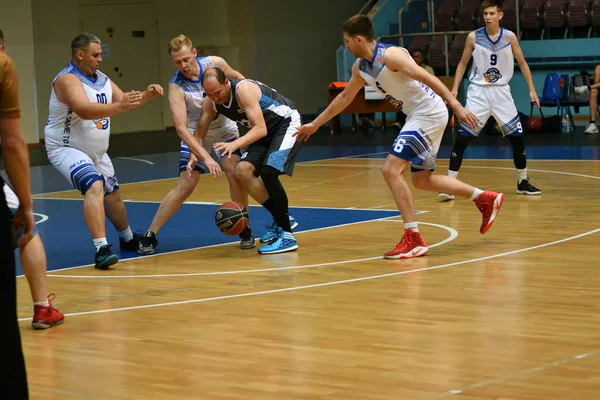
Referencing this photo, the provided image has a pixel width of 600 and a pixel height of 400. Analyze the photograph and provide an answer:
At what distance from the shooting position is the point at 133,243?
8.66 metres

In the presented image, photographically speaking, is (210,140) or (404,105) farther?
(210,140)

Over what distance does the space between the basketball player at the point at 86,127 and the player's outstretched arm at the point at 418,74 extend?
163 centimetres

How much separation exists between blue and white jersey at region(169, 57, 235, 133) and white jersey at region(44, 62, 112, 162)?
0.61 meters

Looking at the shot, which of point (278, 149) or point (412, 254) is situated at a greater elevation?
point (278, 149)

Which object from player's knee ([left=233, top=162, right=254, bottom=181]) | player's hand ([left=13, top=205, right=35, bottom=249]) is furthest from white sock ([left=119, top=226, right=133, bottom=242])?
player's hand ([left=13, top=205, right=35, bottom=249])

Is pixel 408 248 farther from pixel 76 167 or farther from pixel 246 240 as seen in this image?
pixel 76 167

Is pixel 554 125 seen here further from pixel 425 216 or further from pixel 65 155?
pixel 65 155

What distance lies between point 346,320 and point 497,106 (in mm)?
5695

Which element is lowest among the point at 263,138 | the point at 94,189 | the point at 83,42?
the point at 94,189

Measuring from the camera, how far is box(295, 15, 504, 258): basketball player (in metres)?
7.44

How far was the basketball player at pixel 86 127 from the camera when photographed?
25.2ft

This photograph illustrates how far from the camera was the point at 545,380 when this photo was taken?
4438 mm

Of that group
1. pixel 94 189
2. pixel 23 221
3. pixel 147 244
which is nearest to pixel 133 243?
pixel 147 244

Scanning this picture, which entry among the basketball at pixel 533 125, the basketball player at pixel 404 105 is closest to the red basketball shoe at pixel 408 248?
the basketball player at pixel 404 105
